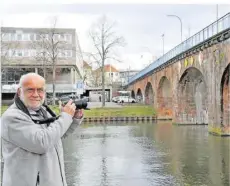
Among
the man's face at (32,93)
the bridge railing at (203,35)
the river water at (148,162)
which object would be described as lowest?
the river water at (148,162)

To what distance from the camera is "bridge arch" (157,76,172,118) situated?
35.2 meters

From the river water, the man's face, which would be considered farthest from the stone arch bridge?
the man's face

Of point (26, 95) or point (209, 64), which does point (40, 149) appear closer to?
point (26, 95)

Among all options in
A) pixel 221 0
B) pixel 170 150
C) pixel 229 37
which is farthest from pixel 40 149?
pixel 229 37

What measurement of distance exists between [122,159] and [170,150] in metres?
3.07

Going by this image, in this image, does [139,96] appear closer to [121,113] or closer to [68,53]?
[68,53]

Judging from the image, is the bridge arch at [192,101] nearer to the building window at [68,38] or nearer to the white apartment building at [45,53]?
the white apartment building at [45,53]

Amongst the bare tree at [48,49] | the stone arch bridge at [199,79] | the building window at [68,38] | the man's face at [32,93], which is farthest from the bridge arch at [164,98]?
the man's face at [32,93]

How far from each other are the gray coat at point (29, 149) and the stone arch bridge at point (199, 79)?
1644cm

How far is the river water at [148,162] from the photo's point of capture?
9.16 metres

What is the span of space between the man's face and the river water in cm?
639

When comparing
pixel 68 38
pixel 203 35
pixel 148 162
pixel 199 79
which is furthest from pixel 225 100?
pixel 68 38

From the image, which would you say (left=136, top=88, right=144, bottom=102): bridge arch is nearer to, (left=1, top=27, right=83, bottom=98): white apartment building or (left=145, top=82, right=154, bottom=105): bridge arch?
(left=145, top=82, right=154, bottom=105): bridge arch

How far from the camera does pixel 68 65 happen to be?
47.7 meters
